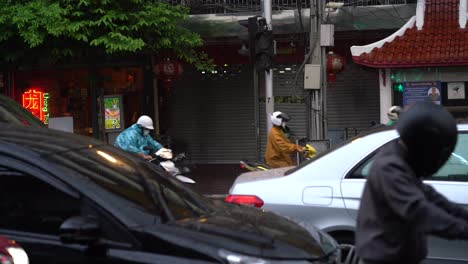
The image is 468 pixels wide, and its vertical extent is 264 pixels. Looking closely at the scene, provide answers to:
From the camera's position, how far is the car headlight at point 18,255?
365cm

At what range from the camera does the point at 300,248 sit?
13.2ft

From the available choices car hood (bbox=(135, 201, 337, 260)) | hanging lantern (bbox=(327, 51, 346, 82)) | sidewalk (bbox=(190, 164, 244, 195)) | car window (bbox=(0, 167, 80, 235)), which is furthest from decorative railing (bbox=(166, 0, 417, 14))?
car window (bbox=(0, 167, 80, 235))

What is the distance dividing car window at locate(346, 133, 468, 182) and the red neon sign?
1311cm

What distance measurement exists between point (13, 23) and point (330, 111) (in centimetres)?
791

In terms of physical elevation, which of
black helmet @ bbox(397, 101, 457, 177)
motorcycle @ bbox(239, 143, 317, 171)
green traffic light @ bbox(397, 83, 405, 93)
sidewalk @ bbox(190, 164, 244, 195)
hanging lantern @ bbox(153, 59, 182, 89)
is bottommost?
sidewalk @ bbox(190, 164, 244, 195)

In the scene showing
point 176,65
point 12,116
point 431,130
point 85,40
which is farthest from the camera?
point 176,65

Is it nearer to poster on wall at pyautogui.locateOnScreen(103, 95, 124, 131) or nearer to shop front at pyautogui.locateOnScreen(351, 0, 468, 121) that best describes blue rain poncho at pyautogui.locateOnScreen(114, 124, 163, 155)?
shop front at pyautogui.locateOnScreen(351, 0, 468, 121)

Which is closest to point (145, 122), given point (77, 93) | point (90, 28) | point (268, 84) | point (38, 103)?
point (268, 84)

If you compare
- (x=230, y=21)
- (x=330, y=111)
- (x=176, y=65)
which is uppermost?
(x=230, y=21)

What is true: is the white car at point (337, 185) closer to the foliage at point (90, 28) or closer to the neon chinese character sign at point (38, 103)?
the foliage at point (90, 28)

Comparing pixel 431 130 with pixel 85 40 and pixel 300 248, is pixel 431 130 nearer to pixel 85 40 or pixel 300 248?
pixel 300 248

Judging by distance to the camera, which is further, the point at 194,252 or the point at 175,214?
the point at 175,214

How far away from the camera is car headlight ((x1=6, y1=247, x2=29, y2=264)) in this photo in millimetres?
3650

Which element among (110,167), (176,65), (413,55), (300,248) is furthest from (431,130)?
(176,65)
